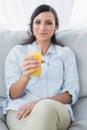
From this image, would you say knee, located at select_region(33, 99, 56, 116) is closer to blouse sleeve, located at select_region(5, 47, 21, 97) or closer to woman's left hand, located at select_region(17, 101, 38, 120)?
woman's left hand, located at select_region(17, 101, 38, 120)

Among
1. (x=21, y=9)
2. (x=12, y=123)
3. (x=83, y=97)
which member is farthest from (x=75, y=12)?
(x=12, y=123)

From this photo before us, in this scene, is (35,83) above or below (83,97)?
above

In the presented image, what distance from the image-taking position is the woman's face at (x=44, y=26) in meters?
1.87

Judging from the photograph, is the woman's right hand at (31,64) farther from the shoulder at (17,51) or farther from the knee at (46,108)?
the shoulder at (17,51)

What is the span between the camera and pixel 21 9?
8.28ft

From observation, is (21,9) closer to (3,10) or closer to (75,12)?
(3,10)

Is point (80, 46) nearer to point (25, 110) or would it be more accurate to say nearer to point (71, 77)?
point (71, 77)

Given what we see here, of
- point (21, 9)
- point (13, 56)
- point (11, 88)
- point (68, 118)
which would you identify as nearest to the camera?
point (68, 118)

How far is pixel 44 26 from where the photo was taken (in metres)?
1.87

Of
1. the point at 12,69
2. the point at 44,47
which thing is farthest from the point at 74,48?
the point at 12,69

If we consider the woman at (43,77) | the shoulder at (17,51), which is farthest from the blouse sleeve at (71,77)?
the shoulder at (17,51)

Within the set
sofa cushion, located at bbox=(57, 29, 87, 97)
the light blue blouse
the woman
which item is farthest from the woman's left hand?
sofa cushion, located at bbox=(57, 29, 87, 97)

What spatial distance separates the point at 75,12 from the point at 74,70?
0.88m

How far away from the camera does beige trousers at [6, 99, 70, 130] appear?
55.7 inches
